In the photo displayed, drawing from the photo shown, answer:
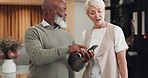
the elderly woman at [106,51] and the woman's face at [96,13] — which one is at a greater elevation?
the woman's face at [96,13]

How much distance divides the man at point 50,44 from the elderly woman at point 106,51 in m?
0.25

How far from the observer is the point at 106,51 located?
170 centimetres

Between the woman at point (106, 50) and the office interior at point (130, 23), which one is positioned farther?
the office interior at point (130, 23)

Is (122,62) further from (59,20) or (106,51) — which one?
(59,20)

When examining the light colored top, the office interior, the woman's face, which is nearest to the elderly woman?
the woman's face

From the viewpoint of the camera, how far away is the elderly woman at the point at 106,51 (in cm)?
170

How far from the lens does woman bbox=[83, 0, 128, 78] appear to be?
5.57ft

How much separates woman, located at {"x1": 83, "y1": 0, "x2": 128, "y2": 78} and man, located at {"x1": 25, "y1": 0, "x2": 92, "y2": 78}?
25 cm

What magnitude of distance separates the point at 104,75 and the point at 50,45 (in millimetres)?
493

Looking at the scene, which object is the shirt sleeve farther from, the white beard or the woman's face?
the white beard

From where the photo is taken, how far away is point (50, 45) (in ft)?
4.79

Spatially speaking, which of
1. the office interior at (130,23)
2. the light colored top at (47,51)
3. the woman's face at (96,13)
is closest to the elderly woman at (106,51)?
the woman's face at (96,13)

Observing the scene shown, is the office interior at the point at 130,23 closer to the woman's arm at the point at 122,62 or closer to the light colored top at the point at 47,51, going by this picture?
the woman's arm at the point at 122,62

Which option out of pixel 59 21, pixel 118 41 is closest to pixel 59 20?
pixel 59 21
